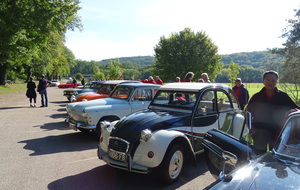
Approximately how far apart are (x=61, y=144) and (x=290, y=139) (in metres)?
5.99

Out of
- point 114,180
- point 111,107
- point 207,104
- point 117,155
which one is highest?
point 207,104

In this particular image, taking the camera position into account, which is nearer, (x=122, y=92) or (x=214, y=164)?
(x=214, y=164)

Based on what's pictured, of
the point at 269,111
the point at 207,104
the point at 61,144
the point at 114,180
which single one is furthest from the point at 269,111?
the point at 61,144

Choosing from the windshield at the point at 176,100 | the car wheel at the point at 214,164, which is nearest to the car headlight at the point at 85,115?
the windshield at the point at 176,100

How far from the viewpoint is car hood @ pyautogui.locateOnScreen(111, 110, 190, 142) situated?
14.3 feet

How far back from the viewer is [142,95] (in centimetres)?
791

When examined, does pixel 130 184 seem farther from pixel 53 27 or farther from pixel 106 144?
pixel 53 27

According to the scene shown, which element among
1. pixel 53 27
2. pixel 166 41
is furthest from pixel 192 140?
pixel 166 41

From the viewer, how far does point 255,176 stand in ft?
7.43

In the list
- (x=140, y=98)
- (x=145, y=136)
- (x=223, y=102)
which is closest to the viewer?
(x=145, y=136)

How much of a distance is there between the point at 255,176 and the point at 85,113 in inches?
221

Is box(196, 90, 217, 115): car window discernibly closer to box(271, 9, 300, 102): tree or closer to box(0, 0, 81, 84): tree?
box(0, 0, 81, 84): tree

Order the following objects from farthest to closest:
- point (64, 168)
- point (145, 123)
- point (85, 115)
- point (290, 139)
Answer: point (85, 115), point (64, 168), point (145, 123), point (290, 139)

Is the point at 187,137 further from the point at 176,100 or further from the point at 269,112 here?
the point at 269,112
